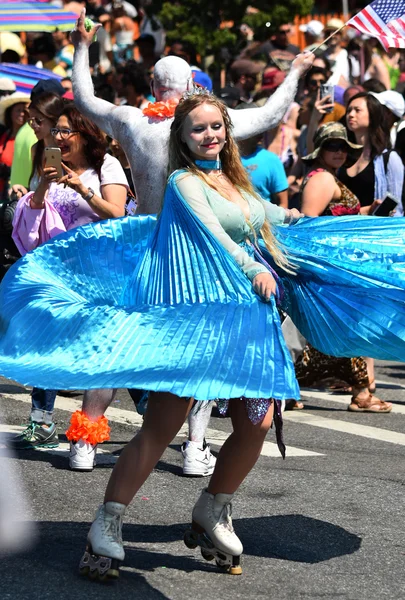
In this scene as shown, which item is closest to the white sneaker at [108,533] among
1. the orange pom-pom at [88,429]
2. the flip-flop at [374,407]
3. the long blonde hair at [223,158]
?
the long blonde hair at [223,158]

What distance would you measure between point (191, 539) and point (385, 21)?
3712 millimetres

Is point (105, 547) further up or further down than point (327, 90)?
further down

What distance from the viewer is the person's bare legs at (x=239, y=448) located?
4613 millimetres

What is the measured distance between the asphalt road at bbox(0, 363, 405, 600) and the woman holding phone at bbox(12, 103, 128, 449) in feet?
0.64

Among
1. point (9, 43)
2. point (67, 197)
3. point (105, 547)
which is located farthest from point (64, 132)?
point (9, 43)

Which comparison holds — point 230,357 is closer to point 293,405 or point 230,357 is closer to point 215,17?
point 293,405

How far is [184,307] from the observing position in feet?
14.4

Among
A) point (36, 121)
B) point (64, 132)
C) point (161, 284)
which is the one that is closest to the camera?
point (161, 284)

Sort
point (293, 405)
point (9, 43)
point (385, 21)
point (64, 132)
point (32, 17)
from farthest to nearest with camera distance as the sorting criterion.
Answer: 1. point (9, 43)
2. point (32, 17)
3. point (293, 405)
4. point (385, 21)
5. point (64, 132)

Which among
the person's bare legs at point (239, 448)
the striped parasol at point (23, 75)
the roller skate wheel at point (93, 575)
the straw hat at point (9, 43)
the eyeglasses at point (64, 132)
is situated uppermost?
the straw hat at point (9, 43)

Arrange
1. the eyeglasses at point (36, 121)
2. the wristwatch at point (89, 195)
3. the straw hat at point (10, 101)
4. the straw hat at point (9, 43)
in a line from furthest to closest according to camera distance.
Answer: the straw hat at point (9, 43)
the straw hat at point (10, 101)
the eyeglasses at point (36, 121)
the wristwatch at point (89, 195)

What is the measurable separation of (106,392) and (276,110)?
5.34 feet

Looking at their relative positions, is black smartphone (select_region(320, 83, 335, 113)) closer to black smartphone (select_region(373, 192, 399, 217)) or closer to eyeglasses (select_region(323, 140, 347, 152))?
black smartphone (select_region(373, 192, 399, 217))

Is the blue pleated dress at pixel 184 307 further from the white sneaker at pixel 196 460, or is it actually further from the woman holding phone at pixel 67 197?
the woman holding phone at pixel 67 197
